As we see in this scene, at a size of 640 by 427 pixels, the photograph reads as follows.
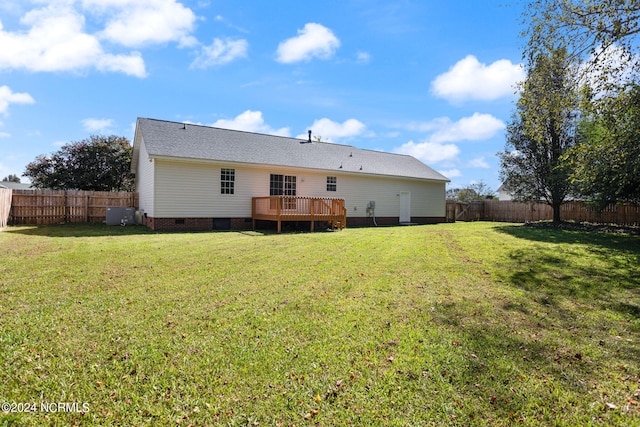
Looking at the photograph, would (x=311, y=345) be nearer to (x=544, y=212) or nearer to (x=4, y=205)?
(x=4, y=205)

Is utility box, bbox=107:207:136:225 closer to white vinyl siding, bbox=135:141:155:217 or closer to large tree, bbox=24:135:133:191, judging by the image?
white vinyl siding, bbox=135:141:155:217

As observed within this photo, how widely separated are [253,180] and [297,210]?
2737 millimetres

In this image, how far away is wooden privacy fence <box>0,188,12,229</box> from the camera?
12.9 metres

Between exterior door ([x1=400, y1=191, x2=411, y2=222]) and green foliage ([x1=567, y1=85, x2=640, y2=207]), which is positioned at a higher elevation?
green foliage ([x1=567, y1=85, x2=640, y2=207])

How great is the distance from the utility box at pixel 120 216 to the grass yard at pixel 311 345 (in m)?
8.83

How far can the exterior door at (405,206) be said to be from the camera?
20.9m

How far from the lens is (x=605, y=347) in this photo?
3.61 metres

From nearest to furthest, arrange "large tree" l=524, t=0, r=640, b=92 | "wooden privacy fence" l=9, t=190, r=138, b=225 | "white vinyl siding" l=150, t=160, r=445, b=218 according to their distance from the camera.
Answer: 1. "large tree" l=524, t=0, r=640, b=92
2. "white vinyl siding" l=150, t=160, r=445, b=218
3. "wooden privacy fence" l=9, t=190, r=138, b=225

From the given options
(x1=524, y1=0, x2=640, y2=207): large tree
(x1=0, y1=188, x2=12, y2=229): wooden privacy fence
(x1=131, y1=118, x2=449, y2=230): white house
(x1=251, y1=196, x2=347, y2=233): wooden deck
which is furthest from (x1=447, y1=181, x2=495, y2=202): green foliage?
(x1=0, y1=188, x2=12, y2=229): wooden privacy fence

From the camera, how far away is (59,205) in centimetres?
1541

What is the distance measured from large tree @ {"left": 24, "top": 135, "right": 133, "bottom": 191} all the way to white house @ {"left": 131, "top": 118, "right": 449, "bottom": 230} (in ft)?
11.3

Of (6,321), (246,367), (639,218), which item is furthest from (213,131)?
(639,218)


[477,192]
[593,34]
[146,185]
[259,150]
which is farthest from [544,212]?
[146,185]

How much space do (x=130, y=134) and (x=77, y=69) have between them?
428 inches
